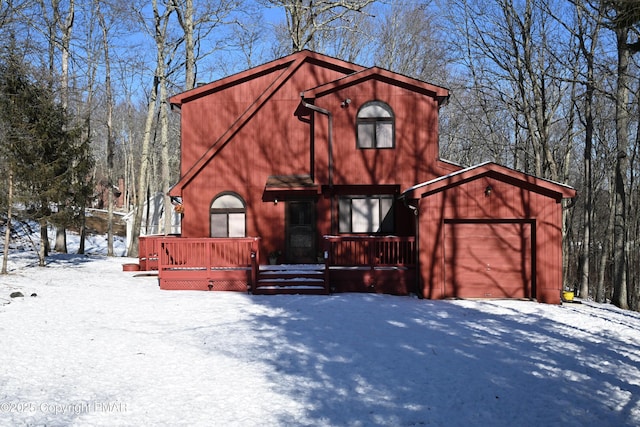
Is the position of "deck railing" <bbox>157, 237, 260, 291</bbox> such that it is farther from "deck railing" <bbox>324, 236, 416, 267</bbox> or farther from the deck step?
"deck railing" <bbox>324, 236, 416, 267</bbox>

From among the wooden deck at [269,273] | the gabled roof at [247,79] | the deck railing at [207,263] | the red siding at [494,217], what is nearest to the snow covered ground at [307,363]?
the red siding at [494,217]

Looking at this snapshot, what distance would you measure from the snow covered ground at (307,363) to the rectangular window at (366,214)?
3.99 m

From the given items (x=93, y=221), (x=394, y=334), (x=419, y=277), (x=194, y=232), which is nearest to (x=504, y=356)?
(x=394, y=334)

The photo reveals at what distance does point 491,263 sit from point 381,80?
6668 mm

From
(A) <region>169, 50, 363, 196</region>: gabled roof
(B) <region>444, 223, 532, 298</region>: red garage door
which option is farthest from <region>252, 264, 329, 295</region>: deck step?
(A) <region>169, 50, 363, 196</region>: gabled roof

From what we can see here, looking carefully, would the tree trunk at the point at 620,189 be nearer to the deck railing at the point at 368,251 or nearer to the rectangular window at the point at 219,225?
the deck railing at the point at 368,251

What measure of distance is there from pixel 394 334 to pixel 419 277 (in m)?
4.30

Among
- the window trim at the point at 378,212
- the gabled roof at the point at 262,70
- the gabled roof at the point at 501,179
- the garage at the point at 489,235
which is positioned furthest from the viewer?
the gabled roof at the point at 262,70

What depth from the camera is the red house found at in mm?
13039

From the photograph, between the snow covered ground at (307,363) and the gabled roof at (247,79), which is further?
the gabled roof at (247,79)

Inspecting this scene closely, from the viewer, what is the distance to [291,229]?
16.0 m

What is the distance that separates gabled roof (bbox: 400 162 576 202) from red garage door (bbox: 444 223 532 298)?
3.54 ft

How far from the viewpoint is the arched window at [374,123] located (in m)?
15.5

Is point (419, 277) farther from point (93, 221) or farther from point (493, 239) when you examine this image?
point (93, 221)
